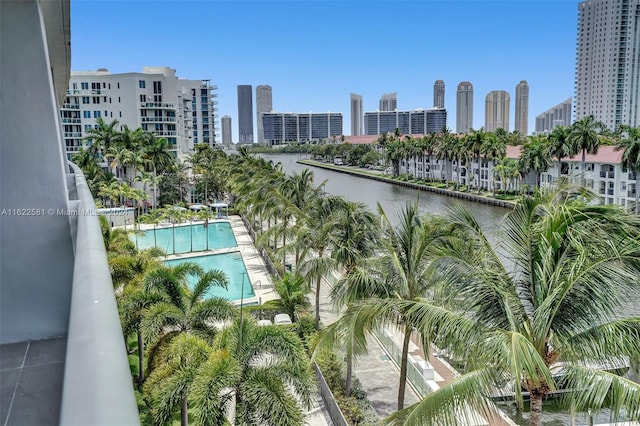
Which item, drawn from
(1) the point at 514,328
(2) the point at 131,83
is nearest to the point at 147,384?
(1) the point at 514,328

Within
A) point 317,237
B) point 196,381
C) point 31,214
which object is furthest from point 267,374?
point 317,237

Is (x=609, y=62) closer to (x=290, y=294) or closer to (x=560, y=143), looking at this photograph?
(x=560, y=143)

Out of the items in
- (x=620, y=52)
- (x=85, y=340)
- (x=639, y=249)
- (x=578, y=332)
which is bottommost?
(x=578, y=332)

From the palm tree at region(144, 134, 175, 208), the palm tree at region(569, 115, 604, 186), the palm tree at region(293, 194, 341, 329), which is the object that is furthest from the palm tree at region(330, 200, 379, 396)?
the palm tree at region(569, 115, 604, 186)

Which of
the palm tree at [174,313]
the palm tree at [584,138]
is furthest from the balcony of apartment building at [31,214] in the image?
the palm tree at [584,138]

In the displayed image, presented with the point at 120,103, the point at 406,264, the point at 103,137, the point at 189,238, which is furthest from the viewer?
the point at 120,103

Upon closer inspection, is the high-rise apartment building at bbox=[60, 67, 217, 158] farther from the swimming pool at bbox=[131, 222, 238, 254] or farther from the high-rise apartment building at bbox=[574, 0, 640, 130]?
the high-rise apartment building at bbox=[574, 0, 640, 130]

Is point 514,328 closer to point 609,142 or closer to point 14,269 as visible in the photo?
point 14,269

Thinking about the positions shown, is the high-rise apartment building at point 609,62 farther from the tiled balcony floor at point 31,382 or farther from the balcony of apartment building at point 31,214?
the tiled balcony floor at point 31,382
